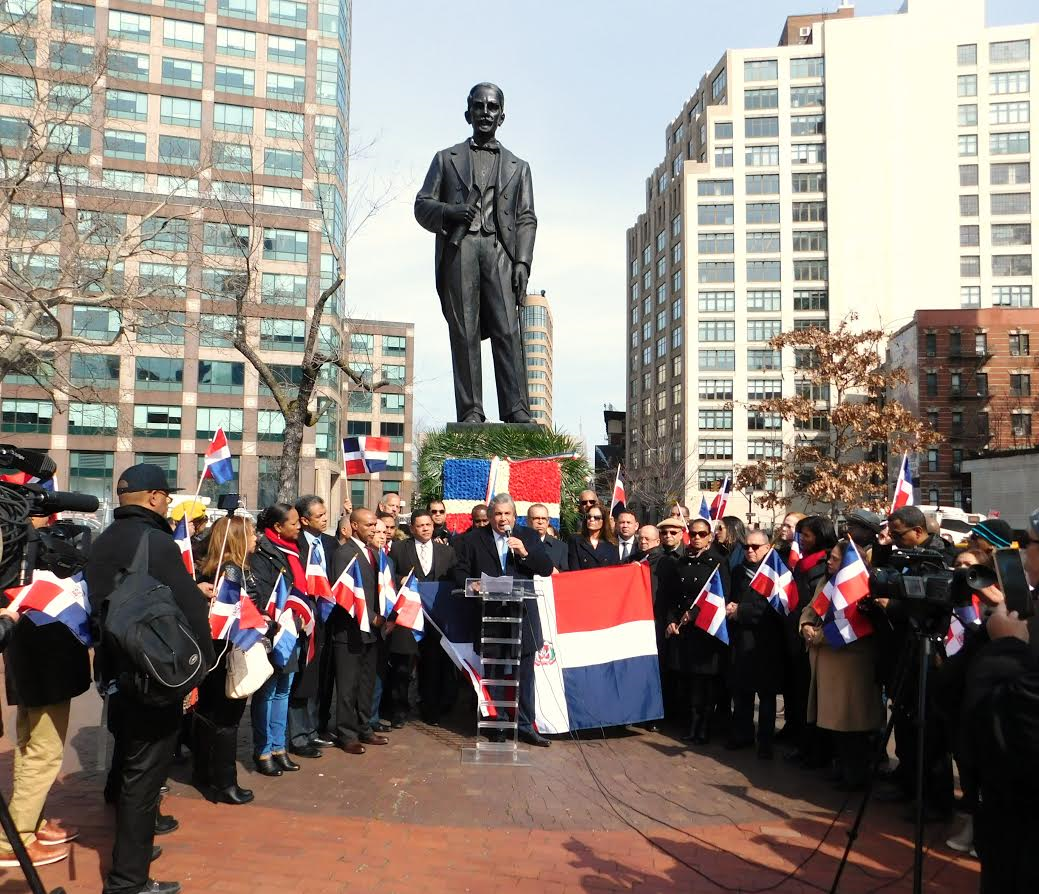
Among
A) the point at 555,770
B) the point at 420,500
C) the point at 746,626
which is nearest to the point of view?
the point at 555,770

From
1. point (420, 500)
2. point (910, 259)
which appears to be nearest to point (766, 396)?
point (910, 259)

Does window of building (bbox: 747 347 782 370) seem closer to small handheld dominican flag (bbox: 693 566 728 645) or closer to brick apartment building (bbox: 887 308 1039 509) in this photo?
brick apartment building (bbox: 887 308 1039 509)

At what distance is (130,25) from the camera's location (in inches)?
2190

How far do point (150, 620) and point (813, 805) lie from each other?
4584 mm

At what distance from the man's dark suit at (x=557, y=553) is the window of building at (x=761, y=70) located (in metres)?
82.3

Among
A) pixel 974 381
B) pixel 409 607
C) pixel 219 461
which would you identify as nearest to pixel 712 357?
pixel 974 381

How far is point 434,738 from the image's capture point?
7945 mm

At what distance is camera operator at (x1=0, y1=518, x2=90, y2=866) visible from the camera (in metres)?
4.93

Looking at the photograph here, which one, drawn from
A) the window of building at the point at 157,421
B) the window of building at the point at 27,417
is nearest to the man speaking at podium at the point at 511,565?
the window of building at the point at 157,421

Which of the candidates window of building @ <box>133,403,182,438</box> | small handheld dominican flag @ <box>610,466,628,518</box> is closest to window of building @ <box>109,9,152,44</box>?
window of building @ <box>133,403,182,438</box>

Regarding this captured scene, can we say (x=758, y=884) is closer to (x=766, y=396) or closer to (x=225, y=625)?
(x=225, y=625)

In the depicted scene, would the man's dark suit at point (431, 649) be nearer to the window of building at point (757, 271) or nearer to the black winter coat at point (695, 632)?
the black winter coat at point (695, 632)

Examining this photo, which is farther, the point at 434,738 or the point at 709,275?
the point at 709,275

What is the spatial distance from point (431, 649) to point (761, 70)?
8374 centimetres
